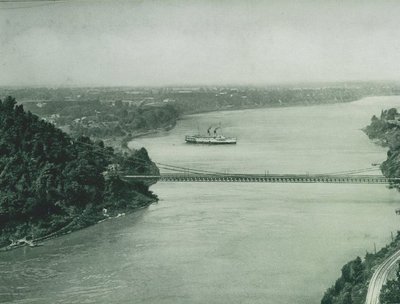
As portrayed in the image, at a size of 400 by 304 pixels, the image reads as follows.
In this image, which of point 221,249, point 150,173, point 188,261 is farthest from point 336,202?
point 150,173

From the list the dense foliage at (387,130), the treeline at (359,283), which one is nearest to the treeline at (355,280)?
the treeline at (359,283)

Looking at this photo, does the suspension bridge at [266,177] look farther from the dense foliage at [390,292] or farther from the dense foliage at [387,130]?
the dense foliage at [390,292]

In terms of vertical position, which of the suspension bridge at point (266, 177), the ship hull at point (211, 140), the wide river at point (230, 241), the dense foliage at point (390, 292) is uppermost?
the ship hull at point (211, 140)

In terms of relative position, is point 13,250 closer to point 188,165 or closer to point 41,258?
point 41,258

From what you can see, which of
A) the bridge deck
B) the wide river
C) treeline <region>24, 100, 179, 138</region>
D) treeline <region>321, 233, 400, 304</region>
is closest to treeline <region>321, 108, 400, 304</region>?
treeline <region>321, 233, 400, 304</region>

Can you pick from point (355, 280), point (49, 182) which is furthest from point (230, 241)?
point (49, 182)

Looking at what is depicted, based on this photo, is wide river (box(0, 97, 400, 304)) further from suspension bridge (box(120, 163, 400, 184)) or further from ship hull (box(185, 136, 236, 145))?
ship hull (box(185, 136, 236, 145))

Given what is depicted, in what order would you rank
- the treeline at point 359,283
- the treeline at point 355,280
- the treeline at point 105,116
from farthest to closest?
the treeline at point 105,116 < the treeline at point 355,280 < the treeline at point 359,283
